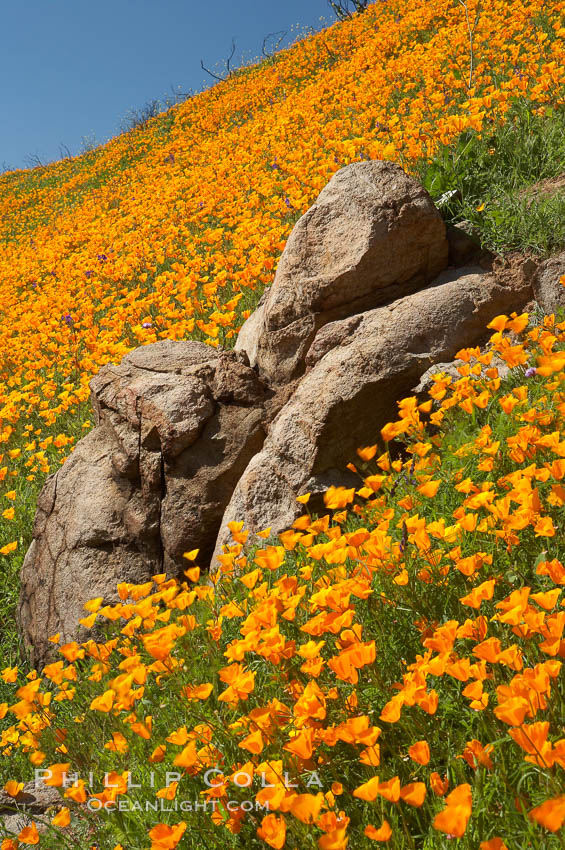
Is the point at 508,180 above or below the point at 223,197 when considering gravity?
below

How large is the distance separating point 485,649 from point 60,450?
20.3 ft

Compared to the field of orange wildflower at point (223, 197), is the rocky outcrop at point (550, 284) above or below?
below

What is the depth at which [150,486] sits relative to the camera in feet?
14.6

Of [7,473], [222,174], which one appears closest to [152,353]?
[7,473]

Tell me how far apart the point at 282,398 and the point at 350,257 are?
3.53 feet

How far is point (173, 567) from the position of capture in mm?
4352

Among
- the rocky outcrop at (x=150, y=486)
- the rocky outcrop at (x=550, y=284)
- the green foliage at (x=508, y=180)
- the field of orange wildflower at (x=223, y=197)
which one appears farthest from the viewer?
the field of orange wildflower at (x=223, y=197)

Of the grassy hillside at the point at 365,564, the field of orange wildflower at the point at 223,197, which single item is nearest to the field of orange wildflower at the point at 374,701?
the grassy hillside at the point at 365,564

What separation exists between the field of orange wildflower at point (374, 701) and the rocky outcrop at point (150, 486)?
3.89 ft

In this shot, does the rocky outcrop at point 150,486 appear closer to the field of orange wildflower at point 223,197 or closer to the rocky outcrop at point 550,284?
the field of orange wildflower at point 223,197

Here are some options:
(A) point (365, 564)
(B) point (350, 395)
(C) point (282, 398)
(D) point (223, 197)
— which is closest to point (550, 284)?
(B) point (350, 395)

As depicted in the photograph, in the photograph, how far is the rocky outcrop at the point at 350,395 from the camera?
3.94m

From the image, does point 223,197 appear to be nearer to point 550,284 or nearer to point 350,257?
point 350,257

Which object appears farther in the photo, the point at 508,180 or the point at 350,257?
the point at 508,180
